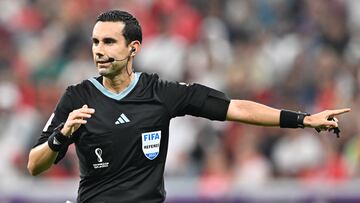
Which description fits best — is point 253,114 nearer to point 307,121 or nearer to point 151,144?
point 307,121

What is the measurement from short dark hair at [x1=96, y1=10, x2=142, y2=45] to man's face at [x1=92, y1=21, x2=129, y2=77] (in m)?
0.03

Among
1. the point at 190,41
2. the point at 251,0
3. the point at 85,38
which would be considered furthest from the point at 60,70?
the point at 251,0

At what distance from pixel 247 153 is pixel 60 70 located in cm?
334

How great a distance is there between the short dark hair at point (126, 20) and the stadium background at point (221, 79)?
4044 mm

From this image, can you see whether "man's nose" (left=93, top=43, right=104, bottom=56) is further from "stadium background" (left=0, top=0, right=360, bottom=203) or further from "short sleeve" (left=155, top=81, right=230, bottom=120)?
"stadium background" (left=0, top=0, right=360, bottom=203)

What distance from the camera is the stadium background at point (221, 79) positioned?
11.5 m

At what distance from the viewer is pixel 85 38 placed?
1462 cm

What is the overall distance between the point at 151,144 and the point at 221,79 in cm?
611

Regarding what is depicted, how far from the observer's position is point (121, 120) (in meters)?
7.15

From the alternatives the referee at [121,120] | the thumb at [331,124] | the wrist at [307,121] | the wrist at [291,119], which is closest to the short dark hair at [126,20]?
the referee at [121,120]

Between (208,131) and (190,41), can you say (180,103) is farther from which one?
(190,41)

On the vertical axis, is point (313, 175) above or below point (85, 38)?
below

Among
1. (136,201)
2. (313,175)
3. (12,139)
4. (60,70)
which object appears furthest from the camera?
(60,70)

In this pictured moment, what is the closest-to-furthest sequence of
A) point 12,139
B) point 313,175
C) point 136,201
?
point 136,201
point 313,175
point 12,139
